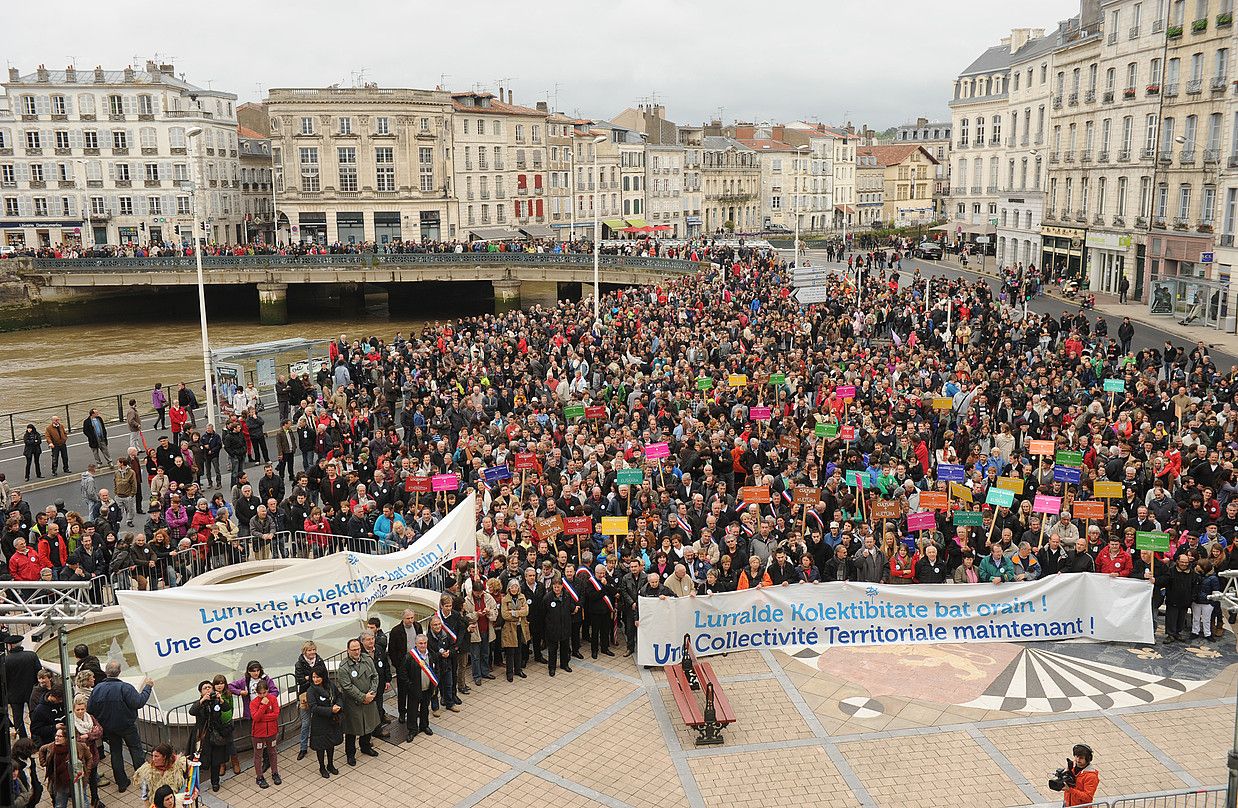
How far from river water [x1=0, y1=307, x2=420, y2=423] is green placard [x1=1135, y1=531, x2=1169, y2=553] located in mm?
24172

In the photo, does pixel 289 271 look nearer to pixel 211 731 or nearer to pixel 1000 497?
pixel 1000 497

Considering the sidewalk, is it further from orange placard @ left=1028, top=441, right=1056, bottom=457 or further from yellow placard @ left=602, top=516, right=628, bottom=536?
yellow placard @ left=602, top=516, right=628, bottom=536

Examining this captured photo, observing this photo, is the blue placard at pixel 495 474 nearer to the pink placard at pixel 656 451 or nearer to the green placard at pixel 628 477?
the green placard at pixel 628 477

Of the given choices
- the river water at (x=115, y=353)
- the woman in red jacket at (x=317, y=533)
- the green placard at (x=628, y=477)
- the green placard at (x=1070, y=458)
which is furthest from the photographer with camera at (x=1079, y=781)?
the river water at (x=115, y=353)

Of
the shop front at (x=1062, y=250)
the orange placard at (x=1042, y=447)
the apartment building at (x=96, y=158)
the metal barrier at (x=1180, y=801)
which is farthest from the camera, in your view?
the apartment building at (x=96, y=158)

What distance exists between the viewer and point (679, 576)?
47.5 ft

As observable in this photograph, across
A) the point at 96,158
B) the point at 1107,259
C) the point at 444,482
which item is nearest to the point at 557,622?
the point at 444,482

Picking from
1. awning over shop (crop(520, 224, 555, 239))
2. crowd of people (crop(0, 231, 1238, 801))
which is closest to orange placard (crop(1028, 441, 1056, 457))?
crowd of people (crop(0, 231, 1238, 801))

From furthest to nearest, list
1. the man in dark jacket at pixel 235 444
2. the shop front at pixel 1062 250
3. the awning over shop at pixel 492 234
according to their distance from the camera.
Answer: the awning over shop at pixel 492 234 → the shop front at pixel 1062 250 → the man in dark jacket at pixel 235 444

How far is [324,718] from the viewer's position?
11.6 meters

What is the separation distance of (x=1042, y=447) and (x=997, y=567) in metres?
4.87

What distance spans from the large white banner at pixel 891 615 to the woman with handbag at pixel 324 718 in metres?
4.09

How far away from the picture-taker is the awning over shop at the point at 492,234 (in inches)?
3355

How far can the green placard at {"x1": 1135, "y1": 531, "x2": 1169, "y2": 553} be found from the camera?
14.5 meters
